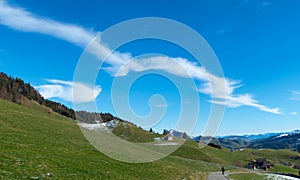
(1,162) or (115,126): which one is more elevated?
(115,126)

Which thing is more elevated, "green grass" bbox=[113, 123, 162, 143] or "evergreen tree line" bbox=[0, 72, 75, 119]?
"evergreen tree line" bbox=[0, 72, 75, 119]

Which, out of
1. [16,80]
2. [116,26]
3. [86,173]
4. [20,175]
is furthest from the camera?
[16,80]

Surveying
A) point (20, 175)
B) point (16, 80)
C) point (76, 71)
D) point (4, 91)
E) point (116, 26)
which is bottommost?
point (20, 175)

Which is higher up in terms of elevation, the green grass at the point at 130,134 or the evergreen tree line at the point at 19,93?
the evergreen tree line at the point at 19,93

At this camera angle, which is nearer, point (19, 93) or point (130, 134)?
point (19, 93)

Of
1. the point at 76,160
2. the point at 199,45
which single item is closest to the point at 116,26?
the point at 199,45

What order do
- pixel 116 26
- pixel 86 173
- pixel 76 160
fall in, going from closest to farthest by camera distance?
pixel 116 26 < pixel 86 173 < pixel 76 160

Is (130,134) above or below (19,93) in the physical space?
below

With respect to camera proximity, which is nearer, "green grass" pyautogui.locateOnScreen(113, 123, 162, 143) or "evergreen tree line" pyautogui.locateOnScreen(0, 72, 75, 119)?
"evergreen tree line" pyautogui.locateOnScreen(0, 72, 75, 119)

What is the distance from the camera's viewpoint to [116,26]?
21.9 meters

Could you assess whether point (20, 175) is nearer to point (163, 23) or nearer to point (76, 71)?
point (76, 71)

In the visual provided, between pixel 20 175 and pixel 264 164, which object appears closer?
pixel 20 175

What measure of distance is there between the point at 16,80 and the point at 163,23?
159043 mm

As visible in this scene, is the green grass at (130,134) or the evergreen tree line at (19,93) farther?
the green grass at (130,134)
